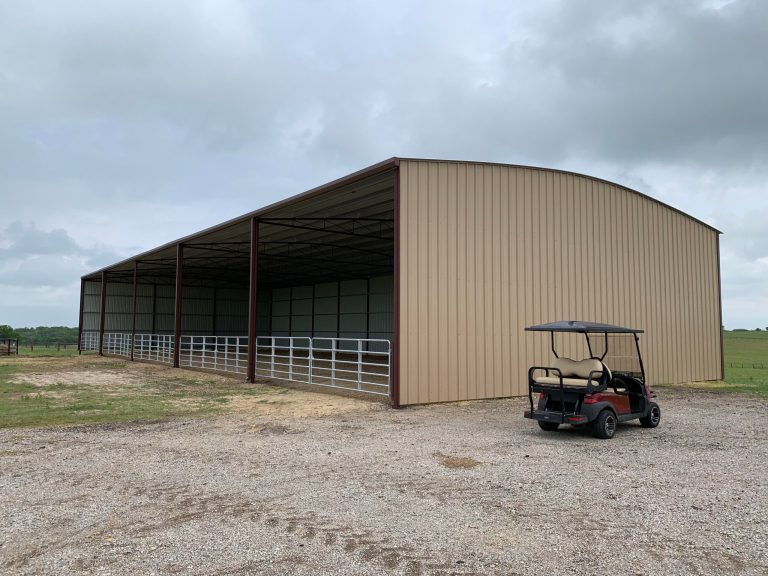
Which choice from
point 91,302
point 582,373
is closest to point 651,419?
point 582,373

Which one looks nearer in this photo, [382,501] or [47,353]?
[382,501]

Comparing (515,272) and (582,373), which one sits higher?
(515,272)

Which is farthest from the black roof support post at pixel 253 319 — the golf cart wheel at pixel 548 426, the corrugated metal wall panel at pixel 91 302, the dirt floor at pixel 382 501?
the corrugated metal wall panel at pixel 91 302

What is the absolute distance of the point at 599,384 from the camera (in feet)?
26.7

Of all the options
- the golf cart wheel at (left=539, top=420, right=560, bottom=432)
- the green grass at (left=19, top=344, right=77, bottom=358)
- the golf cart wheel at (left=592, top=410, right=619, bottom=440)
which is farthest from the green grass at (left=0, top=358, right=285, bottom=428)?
the green grass at (left=19, top=344, right=77, bottom=358)

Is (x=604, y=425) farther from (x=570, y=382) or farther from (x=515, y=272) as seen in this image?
(x=515, y=272)

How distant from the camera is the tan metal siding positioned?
38.8ft

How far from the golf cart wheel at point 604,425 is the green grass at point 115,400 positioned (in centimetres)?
669

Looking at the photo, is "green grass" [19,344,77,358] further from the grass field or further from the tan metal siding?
the tan metal siding

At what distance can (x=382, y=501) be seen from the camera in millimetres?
5004

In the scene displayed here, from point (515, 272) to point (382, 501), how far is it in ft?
29.7

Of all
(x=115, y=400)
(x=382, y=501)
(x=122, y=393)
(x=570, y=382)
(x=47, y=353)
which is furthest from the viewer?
(x=47, y=353)

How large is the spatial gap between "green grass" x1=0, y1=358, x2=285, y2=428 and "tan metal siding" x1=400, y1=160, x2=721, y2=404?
392 cm

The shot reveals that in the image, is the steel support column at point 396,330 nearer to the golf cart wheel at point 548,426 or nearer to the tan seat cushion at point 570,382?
the golf cart wheel at point 548,426
